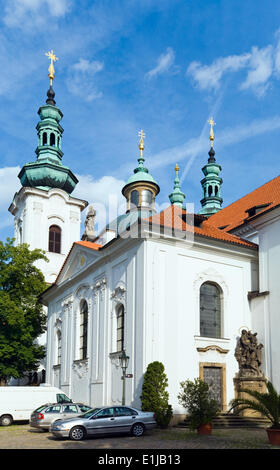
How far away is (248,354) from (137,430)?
776cm

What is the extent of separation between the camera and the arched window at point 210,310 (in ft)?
76.1

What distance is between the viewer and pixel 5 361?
105 feet

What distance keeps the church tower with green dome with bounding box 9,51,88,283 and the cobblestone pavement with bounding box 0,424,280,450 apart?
27868 mm

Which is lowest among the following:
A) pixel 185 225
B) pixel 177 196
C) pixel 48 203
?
pixel 185 225

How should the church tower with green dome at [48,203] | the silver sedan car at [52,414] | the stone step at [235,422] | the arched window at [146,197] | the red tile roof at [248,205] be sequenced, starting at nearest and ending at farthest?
the silver sedan car at [52,414], the stone step at [235,422], the red tile roof at [248,205], the arched window at [146,197], the church tower with green dome at [48,203]

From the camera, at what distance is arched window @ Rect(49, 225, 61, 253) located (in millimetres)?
46281

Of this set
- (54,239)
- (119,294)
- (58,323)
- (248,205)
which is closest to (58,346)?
(58,323)

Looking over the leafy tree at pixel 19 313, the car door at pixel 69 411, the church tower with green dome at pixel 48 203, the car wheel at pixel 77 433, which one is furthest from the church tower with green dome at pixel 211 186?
the car wheel at pixel 77 433

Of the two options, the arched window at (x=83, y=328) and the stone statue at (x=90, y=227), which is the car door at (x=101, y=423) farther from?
the stone statue at (x=90, y=227)

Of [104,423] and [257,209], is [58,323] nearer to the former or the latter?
[257,209]

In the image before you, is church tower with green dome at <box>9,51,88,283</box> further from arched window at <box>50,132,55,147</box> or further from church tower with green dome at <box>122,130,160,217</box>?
church tower with green dome at <box>122,130,160,217</box>

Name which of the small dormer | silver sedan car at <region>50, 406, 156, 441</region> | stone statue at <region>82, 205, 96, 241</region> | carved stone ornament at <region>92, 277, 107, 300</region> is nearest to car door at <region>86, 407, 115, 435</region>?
silver sedan car at <region>50, 406, 156, 441</region>

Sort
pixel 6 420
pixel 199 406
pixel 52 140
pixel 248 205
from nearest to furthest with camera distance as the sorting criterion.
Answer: pixel 199 406, pixel 6 420, pixel 248 205, pixel 52 140

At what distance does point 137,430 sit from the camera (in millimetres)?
17047
